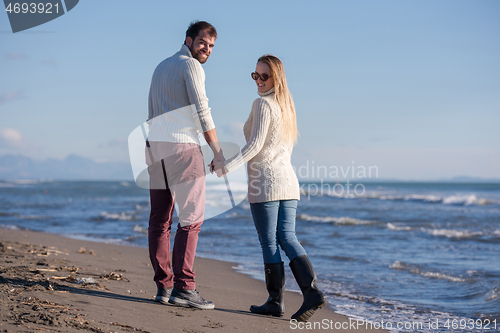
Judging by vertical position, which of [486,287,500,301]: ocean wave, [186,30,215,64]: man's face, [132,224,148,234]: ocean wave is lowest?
[132,224,148,234]: ocean wave

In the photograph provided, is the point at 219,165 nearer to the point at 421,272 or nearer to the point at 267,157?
the point at 267,157

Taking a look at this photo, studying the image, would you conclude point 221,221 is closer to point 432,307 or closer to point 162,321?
point 432,307

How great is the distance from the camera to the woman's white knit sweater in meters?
2.53

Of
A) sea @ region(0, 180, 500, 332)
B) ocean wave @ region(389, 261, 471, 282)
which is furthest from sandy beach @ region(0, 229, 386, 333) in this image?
ocean wave @ region(389, 261, 471, 282)

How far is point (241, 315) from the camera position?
2707 mm

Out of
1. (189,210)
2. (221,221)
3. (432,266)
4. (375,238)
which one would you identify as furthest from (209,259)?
(221,221)

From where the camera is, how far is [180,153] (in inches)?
97.5

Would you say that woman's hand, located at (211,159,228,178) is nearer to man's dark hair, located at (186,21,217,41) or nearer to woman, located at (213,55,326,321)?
woman, located at (213,55,326,321)

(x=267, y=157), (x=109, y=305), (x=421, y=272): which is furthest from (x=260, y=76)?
(x=421, y=272)

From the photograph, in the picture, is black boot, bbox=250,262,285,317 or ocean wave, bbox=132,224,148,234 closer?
black boot, bbox=250,262,285,317

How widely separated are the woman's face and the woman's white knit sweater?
79 mm

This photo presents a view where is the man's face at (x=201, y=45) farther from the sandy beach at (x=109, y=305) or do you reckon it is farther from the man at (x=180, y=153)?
the sandy beach at (x=109, y=305)

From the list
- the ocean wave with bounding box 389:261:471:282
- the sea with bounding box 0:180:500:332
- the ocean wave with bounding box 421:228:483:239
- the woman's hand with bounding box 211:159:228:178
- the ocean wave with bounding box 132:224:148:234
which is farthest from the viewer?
the ocean wave with bounding box 132:224:148:234

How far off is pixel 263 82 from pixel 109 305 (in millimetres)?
1685
